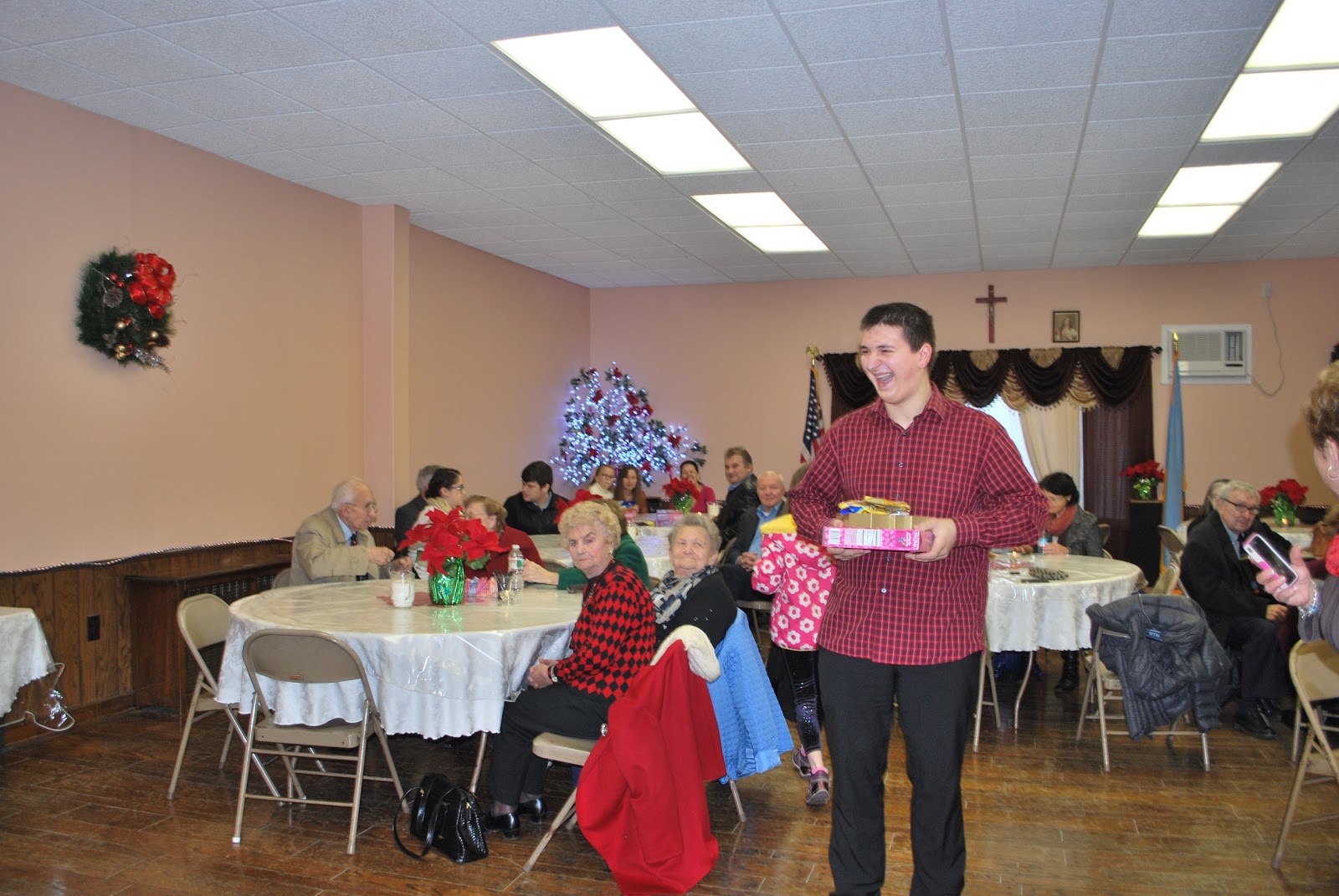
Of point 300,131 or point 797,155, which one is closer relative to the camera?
point 300,131

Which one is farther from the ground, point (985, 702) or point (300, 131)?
point (300, 131)

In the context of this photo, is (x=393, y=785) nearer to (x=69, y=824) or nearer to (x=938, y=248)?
(x=69, y=824)

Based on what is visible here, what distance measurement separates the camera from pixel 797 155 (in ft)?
21.1

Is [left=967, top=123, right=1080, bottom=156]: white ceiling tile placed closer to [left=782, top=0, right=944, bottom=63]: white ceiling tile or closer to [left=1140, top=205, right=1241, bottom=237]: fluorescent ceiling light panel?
[left=782, top=0, right=944, bottom=63]: white ceiling tile

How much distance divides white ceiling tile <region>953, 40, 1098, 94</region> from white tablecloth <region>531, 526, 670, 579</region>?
3046 mm

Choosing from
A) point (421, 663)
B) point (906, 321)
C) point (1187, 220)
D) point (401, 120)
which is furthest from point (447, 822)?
point (1187, 220)

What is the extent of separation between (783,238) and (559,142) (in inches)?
132

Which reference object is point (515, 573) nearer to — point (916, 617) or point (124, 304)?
point (916, 617)

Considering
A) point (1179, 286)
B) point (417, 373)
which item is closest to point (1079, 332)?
point (1179, 286)

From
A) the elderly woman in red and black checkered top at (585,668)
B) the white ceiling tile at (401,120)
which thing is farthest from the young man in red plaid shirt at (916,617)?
the white ceiling tile at (401,120)

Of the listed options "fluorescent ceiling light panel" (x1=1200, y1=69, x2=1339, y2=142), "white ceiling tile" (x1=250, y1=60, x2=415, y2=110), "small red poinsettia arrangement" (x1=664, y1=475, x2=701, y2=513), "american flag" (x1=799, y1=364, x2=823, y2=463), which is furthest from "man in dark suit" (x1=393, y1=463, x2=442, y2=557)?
"fluorescent ceiling light panel" (x1=1200, y1=69, x2=1339, y2=142)

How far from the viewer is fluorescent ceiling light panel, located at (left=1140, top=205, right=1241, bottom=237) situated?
7.90 meters

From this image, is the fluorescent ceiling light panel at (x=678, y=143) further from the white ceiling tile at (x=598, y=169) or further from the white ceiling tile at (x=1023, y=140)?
the white ceiling tile at (x=1023, y=140)

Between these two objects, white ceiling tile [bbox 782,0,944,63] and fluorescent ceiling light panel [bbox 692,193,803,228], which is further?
fluorescent ceiling light panel [bbox 692,193,803,228]
